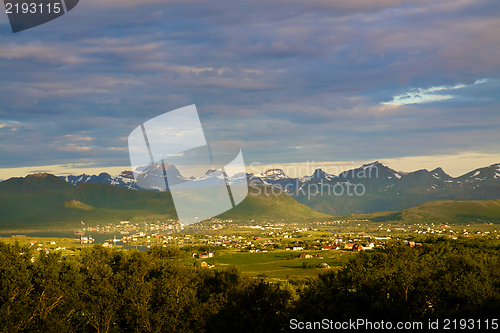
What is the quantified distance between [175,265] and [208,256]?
6439cm

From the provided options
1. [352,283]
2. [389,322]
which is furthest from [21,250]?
[389,322]

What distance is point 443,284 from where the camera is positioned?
20438 millimetres

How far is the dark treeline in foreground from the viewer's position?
62.8 feet

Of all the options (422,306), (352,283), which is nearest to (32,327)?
(352,283)

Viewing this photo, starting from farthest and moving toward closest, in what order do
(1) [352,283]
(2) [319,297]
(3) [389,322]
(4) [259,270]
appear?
1. (4) [259,270]
2. (1) [352,283]
3. (2) [319,297]
4. (3) [389,322]

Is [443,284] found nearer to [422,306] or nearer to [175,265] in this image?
[422,306]

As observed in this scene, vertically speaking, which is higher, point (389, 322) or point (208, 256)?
point (389, 322)

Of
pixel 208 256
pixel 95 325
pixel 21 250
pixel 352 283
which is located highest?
pixel 21 250

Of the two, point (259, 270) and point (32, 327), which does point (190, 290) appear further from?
point (259, 270)

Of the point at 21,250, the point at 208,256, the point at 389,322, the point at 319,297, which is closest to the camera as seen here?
the point at 389,322

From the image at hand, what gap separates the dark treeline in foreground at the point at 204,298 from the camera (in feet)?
62.8

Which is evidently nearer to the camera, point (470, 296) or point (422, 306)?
point (470, 296)

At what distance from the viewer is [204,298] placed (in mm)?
25688

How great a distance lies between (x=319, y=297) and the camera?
69.8 ft
